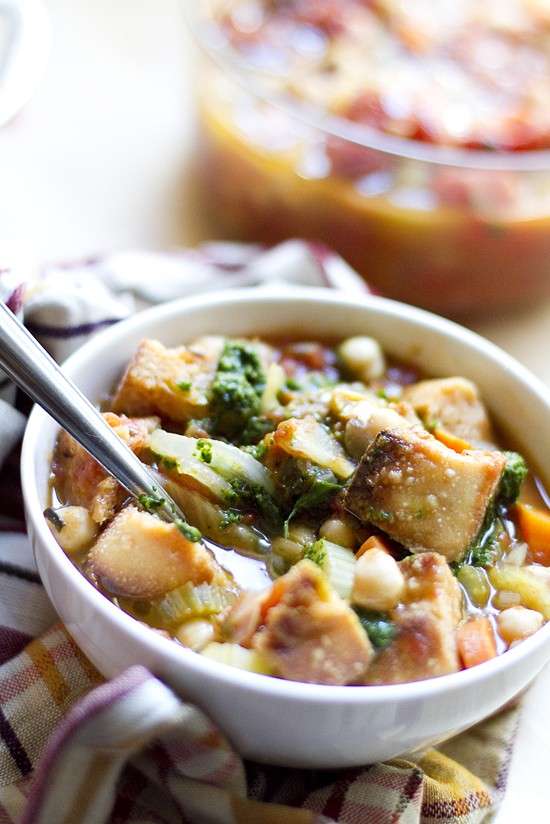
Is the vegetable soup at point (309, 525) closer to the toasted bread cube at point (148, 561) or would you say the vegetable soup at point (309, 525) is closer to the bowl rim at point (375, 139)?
the toasted bread cube at point (148, 561)

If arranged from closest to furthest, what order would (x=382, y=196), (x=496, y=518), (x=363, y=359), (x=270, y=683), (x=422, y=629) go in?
(x=270, y=683) → (x=422, y=629) → (x=496, y=518) → (x=363, y=359) → (x=382, y=196)

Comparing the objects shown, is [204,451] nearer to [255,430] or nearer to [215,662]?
[255,430]

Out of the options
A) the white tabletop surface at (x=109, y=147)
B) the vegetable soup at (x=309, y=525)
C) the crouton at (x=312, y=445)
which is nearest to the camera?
the vegetable soup at (x=309, y=525)

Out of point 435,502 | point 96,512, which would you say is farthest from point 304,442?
point 96,512

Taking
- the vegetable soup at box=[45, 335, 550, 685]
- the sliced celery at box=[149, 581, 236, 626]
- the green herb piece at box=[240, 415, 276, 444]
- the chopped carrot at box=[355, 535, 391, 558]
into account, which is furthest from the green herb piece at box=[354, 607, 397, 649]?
the green herb piece at box=[240, 415, 276, 444]

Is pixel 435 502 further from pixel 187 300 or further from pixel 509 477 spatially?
pixel 187 300

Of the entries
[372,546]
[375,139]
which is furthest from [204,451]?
[375,139]

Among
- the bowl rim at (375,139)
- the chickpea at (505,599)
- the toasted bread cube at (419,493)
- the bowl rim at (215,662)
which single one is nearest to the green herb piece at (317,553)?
→ the toasted bread cube at (419,493)
